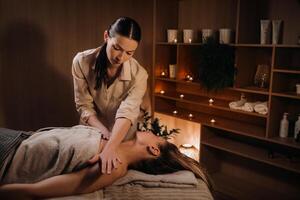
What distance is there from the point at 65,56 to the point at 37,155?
1.64 metres

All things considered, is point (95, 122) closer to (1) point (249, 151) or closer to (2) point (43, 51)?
(2) point (43, 51)

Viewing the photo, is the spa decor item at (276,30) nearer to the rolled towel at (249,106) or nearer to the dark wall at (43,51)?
the rolled towel at (249,106)

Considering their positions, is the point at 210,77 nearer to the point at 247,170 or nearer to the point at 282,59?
the point at 282,59

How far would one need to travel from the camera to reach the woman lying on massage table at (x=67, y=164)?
146cm

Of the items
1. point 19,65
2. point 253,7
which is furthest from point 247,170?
point 19,65

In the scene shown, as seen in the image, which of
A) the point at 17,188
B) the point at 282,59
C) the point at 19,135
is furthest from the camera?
the point at 282,59

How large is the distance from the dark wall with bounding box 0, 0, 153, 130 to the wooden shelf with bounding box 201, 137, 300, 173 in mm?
1322

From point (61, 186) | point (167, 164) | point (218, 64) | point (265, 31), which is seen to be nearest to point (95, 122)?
point (167, 164)

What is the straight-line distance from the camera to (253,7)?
2969mm

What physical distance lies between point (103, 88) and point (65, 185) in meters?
0.77

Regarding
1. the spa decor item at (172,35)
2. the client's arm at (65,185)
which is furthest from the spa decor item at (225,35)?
the client's arm at (65,185)

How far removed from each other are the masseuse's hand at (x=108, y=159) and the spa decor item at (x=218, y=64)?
5.32 feet

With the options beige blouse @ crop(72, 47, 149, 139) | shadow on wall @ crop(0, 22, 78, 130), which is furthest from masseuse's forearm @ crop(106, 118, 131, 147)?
shadow on wall @ crop(0, 22, 78, 130)

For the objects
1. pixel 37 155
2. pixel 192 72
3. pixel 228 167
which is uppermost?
pixel 192 72
